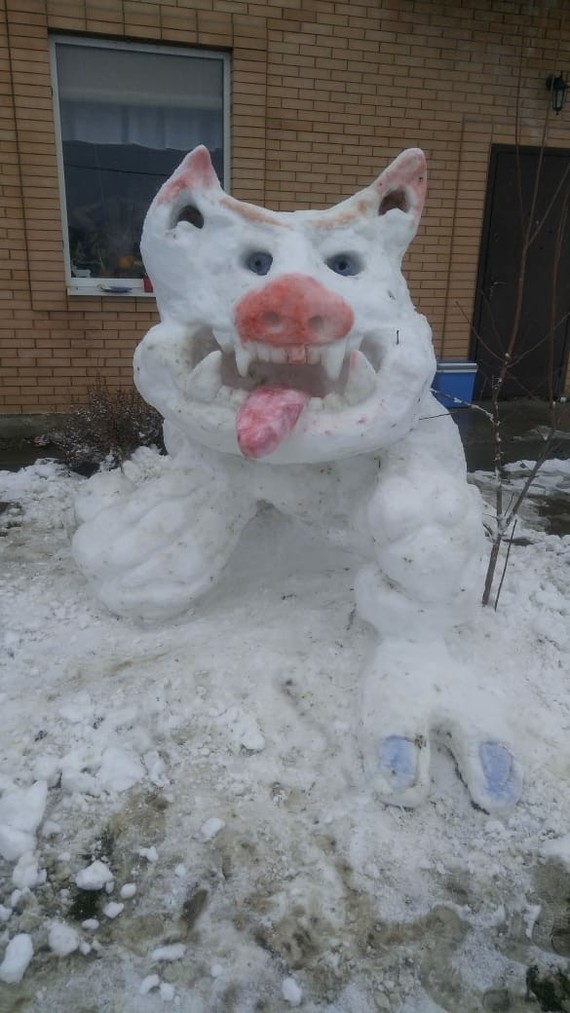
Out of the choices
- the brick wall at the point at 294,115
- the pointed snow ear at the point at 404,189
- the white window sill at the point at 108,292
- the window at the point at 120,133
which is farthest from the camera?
the white window sill at the point at 108,292

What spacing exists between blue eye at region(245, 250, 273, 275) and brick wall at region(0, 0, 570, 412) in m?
3.88

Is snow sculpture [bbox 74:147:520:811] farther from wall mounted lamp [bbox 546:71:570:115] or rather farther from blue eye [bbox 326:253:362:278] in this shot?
wall mounted lamp [bbox 546:71:570:115]

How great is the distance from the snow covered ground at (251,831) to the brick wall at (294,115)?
352 centimetres

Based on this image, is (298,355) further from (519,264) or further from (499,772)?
(519,264)

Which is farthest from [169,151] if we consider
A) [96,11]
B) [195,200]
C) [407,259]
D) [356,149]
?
[195,200]

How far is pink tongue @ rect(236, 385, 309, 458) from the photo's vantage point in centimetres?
227

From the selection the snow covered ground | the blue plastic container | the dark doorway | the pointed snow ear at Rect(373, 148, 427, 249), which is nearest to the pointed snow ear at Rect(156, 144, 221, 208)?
the pointed snow ear at Rect(373, 148, 427, 249)

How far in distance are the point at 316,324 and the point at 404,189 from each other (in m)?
0.74

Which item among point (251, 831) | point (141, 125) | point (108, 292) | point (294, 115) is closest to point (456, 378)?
point (294, 115)

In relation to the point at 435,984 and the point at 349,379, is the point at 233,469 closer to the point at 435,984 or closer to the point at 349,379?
the point at 349,379

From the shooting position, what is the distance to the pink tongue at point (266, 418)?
2.27 meters

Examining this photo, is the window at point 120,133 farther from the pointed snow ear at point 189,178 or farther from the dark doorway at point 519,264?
the pointed snow ear at point 189,178

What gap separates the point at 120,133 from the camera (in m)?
6.08

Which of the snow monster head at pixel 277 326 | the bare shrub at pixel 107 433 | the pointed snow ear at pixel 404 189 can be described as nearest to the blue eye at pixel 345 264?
the snow monster head at pixel 277 326
